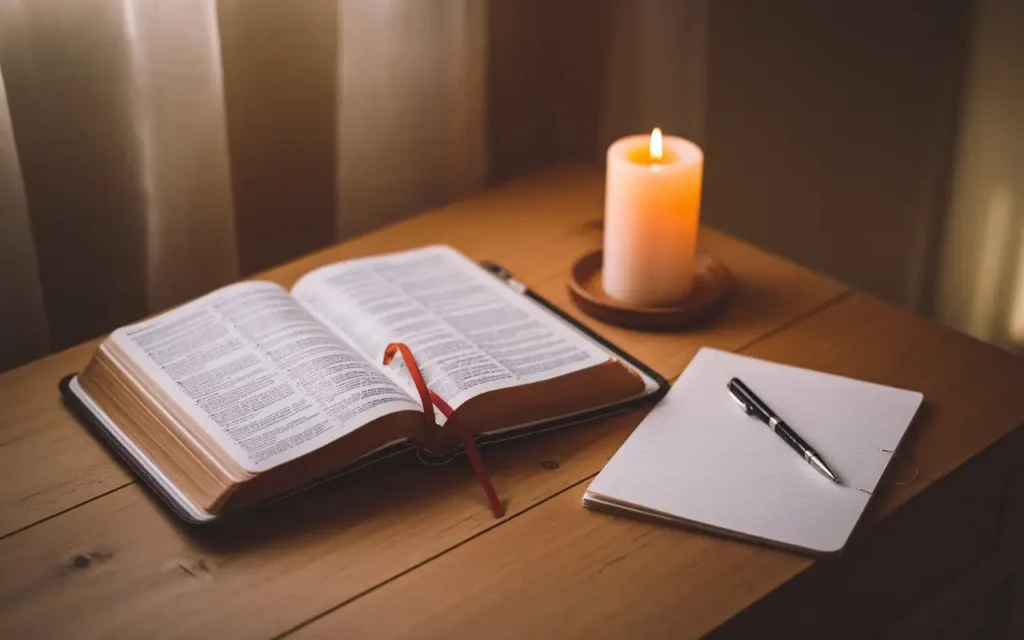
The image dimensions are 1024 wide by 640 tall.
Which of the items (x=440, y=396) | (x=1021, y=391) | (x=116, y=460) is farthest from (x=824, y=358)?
(x=116, y=460)

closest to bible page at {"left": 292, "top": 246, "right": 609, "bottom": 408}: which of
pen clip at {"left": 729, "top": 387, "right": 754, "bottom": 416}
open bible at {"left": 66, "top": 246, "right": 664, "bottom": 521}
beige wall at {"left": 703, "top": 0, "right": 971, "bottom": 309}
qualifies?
open bible at {"left": 66, "top": 246, "right": 664, "bottom": 521}

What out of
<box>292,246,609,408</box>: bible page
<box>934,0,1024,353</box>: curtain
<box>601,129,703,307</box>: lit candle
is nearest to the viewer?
<box>292,246,609,408</box>: bible page

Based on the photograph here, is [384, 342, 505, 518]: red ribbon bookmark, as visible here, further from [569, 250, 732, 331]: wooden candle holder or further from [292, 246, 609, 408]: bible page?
[569, 250, 732, 331]: wooden candle holder

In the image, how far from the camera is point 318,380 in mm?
805

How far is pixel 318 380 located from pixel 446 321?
0.15 metres

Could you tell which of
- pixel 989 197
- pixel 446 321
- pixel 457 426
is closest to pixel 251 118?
pixel 446 321

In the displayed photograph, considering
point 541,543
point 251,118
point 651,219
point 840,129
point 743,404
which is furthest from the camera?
point 840,129

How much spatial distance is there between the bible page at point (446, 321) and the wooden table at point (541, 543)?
6 cm

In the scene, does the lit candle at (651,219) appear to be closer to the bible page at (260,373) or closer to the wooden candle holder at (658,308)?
the wooden candle holder at (658,308)

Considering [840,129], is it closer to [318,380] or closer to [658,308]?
[658,308]

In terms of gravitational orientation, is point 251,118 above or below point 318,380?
above

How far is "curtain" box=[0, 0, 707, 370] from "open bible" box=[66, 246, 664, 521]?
8.1 inches

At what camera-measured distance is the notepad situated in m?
0.73

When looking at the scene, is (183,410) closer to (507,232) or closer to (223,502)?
(223,502)
